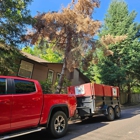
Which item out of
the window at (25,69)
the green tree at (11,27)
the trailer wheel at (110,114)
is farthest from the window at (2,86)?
the window at (25,69)

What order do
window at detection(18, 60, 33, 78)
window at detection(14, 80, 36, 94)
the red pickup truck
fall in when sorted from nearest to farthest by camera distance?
the red pickup truck, window at detection(14, 80, 36, 94), window at detection(18, 60, 33, 78)

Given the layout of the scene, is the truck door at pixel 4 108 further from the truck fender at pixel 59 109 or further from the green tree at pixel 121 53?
the green tree at pixel 121 53

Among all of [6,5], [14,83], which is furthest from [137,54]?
[14,83]

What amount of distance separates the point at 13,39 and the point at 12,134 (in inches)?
267

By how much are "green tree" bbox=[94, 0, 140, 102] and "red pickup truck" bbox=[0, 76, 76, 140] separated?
16.4 meters

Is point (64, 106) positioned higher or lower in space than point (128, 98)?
lower

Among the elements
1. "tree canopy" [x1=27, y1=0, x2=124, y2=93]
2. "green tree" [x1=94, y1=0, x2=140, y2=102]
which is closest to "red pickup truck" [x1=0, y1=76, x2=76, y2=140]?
"tree canopy" [x1=27, y1=0, x2=124, y2=93]

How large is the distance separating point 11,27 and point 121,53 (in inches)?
646

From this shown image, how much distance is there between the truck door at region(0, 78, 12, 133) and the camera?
15.9ft

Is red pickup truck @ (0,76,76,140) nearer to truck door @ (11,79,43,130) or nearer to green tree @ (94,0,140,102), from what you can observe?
truck door @ (11,79,43,130)

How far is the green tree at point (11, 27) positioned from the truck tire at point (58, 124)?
499cm

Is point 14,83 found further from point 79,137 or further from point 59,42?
point 59,42

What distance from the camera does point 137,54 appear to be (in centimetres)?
2256

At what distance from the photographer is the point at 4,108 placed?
193 inches
